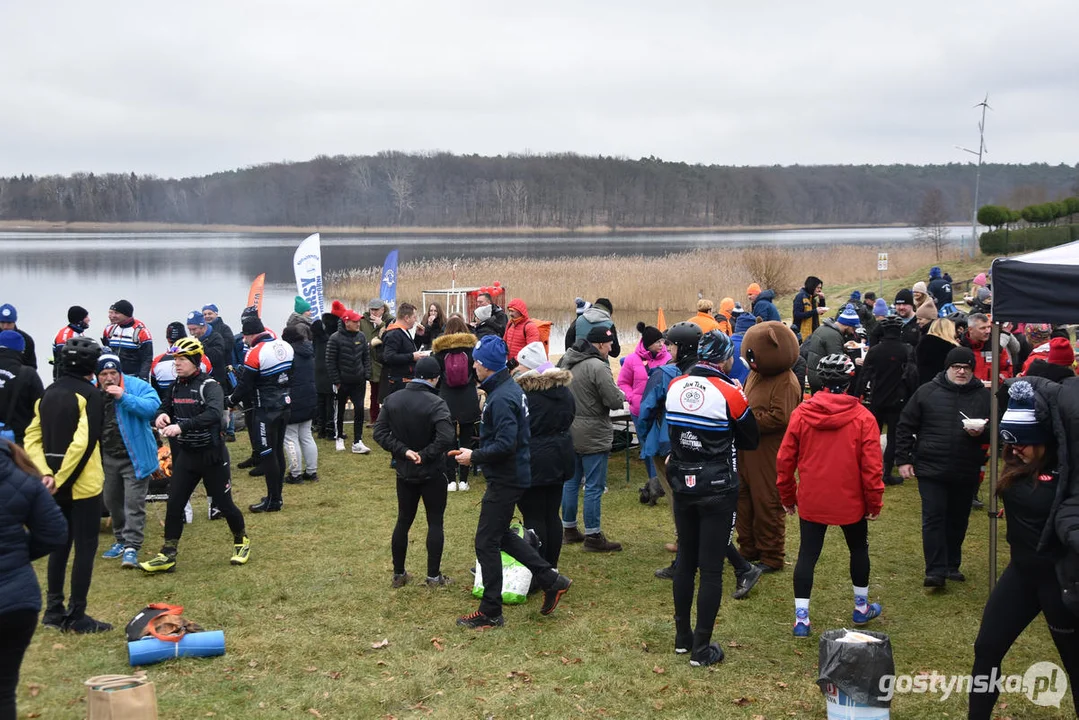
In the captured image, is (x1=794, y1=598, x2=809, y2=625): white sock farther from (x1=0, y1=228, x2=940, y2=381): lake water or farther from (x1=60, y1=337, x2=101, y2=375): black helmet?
(x1=0, y1=228, x2=940, y2=381): lake water

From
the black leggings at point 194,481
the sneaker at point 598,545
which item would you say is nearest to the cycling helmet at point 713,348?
the sneaker at point 598,545

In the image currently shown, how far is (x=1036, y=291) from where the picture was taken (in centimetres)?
536

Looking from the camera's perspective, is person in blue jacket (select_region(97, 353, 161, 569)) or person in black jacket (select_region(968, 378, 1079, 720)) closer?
person in black jacket (select_region(968, 378, 1079, 720))

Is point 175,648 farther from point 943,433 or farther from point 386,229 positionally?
point 386,229

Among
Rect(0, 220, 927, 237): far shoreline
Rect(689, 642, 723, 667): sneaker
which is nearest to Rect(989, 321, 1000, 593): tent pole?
Rect(689, 642, 723, 667): sneaker

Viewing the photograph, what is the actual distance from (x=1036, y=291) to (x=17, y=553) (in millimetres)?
5546

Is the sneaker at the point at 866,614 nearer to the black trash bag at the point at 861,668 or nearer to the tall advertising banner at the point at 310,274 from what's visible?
the black trash bag at the point at 861,668

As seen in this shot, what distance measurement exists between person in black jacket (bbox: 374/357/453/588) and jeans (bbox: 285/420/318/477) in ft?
11.5

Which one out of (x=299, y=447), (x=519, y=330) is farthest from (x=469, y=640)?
(x=519, y=330)

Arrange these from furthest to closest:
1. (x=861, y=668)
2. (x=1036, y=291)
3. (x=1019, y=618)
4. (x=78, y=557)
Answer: (x=78, y=557) < (x=1036, y=291) < (x=861, y=668) < (x=1019, y=618)

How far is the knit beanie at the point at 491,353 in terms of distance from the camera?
6051mm

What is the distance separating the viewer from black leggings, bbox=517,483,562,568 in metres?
6.55

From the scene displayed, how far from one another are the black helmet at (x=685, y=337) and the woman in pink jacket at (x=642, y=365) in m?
2.28

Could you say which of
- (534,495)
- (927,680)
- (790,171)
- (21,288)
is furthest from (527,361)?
(790,171)
